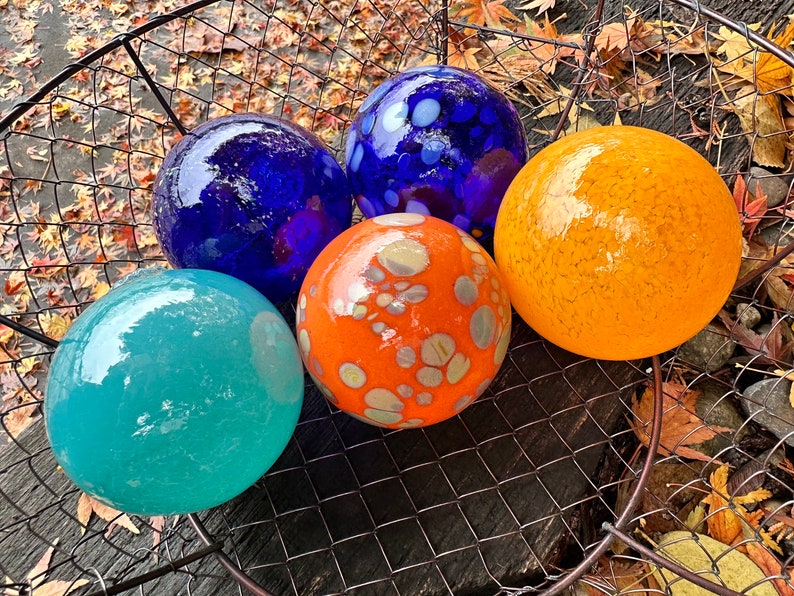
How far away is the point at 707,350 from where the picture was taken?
1.46 m

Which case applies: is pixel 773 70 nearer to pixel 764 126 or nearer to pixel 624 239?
pixel 764 126

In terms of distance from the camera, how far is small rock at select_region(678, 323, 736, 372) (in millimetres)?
1452

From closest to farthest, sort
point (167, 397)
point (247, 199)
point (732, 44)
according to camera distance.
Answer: point (167, 397)
point (247, 199)
point (732, 44)

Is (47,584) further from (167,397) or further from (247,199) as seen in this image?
(247,199)

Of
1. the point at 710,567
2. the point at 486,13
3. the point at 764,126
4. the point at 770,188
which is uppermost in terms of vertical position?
the point at 486,13

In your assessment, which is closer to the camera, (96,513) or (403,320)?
(403,320)

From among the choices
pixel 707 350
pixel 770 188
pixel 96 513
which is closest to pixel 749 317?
pixel 707 350

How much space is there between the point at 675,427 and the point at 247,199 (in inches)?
42.3

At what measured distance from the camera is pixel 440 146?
4.03 feet

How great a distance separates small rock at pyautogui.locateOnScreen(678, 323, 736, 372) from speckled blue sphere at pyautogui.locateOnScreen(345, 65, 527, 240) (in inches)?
23.7

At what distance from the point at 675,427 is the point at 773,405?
236 mm

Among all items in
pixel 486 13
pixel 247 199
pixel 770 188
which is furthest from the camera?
pixel 486 13

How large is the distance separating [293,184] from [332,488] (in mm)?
631

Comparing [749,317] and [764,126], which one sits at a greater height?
[764,126]
